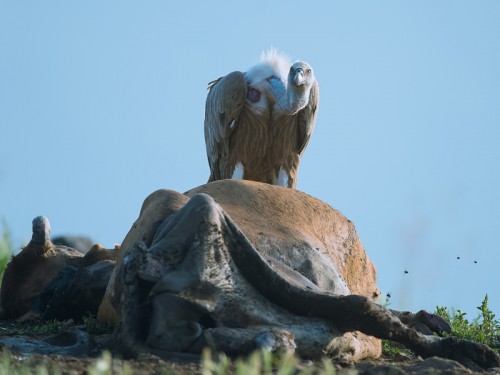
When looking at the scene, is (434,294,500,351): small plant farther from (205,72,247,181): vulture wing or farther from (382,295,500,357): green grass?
(205,72,247,181): vulture wing

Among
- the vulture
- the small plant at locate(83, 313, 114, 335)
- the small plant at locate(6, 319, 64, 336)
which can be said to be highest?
the vulture

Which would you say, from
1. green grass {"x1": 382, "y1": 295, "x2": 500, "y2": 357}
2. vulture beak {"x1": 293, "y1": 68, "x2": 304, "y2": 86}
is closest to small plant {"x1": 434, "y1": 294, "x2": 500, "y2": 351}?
green grass {"x1": 382, "y1": 295, "x2": 500, "y2": 357}

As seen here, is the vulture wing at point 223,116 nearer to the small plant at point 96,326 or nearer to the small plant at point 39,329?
the small plant at point 39,329

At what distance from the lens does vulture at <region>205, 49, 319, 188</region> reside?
42.3 feet

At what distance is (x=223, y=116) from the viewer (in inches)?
520

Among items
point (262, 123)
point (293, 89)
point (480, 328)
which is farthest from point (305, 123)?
point (480, 328)

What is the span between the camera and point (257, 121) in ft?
42.8

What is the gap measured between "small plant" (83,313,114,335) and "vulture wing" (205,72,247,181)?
19.8ft

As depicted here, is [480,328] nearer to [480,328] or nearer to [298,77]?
[480,328]

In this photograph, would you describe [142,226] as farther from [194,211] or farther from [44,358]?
[44,358]

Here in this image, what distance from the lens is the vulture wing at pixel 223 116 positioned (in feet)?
42.4

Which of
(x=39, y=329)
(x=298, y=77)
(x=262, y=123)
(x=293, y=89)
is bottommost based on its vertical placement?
(x=39, y=329)

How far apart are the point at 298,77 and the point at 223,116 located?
1.22 meters

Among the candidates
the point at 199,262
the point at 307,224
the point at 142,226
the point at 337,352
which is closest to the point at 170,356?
the point at 199,262
